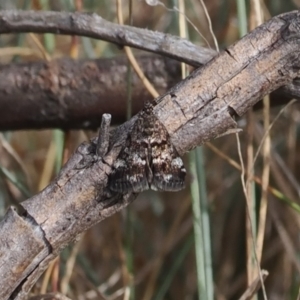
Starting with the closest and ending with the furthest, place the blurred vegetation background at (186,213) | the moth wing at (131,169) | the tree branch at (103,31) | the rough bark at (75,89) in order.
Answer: the moth wing at (131,169), the tree branch at (103,31), the rough bark at (75,89), the blurred vegetation background at (186,213)

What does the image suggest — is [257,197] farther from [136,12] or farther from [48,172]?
[136,12]

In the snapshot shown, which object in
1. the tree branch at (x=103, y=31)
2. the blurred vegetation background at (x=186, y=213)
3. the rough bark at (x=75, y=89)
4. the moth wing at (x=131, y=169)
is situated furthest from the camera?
the blurred vegetation background at (x=186, y=213)

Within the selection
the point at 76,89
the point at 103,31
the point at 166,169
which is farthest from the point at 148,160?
the point at 76,89

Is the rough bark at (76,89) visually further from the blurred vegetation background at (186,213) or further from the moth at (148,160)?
the moth at (148,160)

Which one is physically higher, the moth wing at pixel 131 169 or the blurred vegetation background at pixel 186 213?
the blurred vegetation background at pixel 186 213

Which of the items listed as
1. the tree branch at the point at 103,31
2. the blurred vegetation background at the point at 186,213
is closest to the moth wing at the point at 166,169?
the tree branch at the point at 103,31

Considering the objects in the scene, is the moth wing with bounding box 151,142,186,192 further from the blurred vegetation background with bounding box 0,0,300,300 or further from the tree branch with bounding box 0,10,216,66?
the blurred vegetation background with bounding box 0,0,300,300

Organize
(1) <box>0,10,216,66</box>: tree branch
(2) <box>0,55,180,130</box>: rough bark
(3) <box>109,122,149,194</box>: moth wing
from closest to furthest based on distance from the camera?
(3) <box>109,122,149,194</box>: moth wing
(1) <box>0,10,216,66</box>: tree branch
(2) <box>0,55,180,130</box>: rough bark

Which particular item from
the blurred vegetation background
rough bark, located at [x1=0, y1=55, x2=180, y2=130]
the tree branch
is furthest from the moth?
the blurred vegetation background

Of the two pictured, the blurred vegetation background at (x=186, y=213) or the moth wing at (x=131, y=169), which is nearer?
the moth wing at (x=131, y=169)
